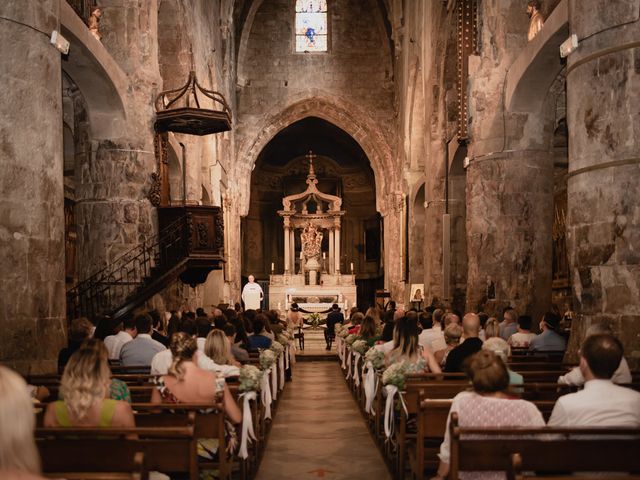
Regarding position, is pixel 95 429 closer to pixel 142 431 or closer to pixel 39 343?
pixel 142 431

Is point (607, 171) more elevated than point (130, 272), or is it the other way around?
point (607, 171)

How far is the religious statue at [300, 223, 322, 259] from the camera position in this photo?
31.4 metres

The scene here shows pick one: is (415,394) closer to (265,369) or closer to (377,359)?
(377,359)

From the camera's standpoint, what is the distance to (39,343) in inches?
348

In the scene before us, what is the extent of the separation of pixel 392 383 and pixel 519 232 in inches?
302

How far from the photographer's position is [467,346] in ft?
23.0

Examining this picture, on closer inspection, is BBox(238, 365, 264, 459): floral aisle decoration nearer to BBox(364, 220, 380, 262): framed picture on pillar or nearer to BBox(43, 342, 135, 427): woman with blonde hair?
BBox(43, 342, 135, 427): woman with blonde hair

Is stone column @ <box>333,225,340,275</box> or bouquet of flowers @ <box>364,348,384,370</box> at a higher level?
stone column @ <box>333,225,340,275</box>

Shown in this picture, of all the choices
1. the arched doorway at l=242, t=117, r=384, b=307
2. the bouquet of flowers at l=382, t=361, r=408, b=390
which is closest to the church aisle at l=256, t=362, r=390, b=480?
the bouquet of flowers at l=382, t=361, r=408, b=390

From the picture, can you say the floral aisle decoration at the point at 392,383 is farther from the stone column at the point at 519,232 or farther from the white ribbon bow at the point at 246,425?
the stone column at the point at 519,232

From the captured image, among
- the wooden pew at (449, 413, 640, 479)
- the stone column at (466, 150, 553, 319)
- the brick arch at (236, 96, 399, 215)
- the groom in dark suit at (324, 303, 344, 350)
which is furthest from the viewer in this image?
the brick arch at (236, 96, 399, 215)

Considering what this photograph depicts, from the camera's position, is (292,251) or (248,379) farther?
(292,251)

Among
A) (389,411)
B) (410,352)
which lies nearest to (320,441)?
(389,411)

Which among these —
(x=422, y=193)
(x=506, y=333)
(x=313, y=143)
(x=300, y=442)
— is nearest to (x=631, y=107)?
(x=506, y=333)
